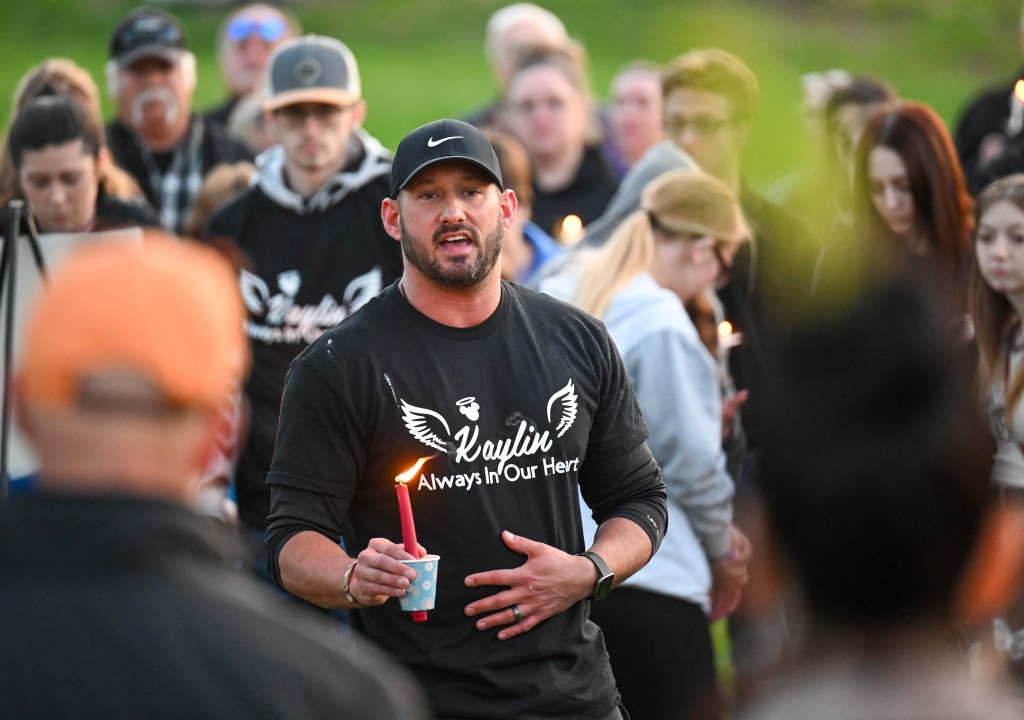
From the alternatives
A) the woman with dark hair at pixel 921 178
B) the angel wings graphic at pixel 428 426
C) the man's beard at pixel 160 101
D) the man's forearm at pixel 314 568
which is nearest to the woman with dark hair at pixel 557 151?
the man's beard at pixel 160 101

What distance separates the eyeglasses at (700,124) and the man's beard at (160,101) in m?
2.83

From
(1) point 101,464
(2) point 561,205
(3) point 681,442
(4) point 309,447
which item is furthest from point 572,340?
(2) point 561,205

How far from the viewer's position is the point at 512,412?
3.63m

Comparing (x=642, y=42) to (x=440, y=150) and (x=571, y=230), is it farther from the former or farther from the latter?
(x=571, y=230)

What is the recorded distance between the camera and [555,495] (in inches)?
144

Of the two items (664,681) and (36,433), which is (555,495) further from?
(36,433)

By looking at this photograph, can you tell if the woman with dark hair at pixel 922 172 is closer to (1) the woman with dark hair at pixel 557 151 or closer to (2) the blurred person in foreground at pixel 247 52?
(1) the woman with dark hair at pixel 557 151

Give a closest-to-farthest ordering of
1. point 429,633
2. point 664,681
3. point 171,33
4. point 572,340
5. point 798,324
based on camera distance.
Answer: point 798,324 < point 429,633 < point 572,340 < point 664,681 < point 171,33

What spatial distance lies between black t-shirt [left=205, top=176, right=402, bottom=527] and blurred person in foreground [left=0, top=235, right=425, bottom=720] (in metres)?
3.91

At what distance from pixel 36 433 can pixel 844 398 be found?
3.22ft

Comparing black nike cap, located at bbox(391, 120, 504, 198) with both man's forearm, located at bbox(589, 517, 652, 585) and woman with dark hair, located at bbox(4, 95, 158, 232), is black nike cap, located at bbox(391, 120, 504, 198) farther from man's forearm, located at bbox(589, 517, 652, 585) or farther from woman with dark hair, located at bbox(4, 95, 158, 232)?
Result: woman with dark hair, located at bbox(4, 95, 158, 232)

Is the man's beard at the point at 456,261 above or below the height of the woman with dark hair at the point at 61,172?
below

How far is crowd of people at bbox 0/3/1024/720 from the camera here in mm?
1762

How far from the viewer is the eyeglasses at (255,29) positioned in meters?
10.2
